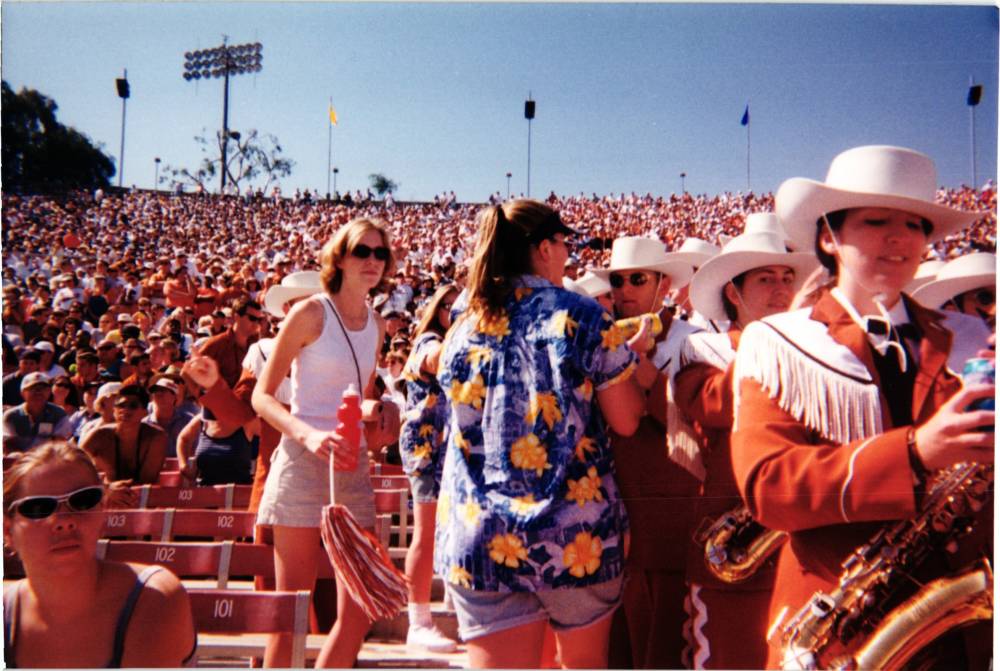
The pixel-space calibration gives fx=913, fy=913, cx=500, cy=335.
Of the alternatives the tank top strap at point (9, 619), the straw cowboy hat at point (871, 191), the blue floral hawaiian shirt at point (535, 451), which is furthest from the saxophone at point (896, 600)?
the tank top strap at point (9, 619)

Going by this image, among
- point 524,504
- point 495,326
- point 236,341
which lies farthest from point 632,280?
point 236,341

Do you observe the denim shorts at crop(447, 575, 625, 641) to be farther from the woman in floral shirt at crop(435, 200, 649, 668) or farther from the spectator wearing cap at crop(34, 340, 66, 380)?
the spectator wearing cap at crop(34, 340, 66, 380)

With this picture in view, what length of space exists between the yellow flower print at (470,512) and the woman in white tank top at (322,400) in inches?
23.6

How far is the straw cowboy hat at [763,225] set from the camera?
8.21 ft

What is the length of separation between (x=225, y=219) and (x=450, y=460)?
143 centimetres

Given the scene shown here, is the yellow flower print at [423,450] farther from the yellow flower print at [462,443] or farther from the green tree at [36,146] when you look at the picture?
the green tree at [36,146]

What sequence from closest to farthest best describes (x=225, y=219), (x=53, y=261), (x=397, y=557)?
(x=53, y=261) → (x=225, y=219) → (x=397, y=557)

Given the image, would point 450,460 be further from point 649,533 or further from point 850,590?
point 850,590

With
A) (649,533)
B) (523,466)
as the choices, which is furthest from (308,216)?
(649,533)

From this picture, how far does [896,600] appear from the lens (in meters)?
2.28

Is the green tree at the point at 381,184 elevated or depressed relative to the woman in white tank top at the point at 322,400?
elevated

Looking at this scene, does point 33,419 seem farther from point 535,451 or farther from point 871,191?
point 871,191

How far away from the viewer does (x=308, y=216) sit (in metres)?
3.00

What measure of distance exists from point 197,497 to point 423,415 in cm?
174
